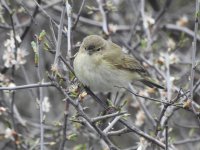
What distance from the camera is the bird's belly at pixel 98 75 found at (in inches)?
182

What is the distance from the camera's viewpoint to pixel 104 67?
497 centimetres

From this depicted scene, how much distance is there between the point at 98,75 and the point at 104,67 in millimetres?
A: 174

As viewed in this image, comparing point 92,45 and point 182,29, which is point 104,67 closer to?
point 92,45

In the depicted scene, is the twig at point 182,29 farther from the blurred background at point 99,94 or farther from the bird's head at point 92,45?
the bird's head at point 92,45

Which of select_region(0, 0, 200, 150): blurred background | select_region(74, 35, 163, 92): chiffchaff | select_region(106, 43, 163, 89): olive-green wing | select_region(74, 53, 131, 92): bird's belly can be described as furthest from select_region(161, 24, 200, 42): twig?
select_region(74, 53, 131, 92): bird's belly

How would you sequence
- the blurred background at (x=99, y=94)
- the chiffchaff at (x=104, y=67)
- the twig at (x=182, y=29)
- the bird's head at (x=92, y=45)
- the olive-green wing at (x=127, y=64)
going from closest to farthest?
the blurred background at (x=99, y=94) < the chiffchaff at (x=104, y=67) < the bird's head at (x=92, y=45) < the olive-green wing at (x=127, y=64) < the twig at (x=182, y=29)

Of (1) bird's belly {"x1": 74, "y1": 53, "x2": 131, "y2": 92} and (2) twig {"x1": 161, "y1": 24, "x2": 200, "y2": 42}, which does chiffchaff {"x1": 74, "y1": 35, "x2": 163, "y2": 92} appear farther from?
(2) twig {"x1": 161, "y1": 24, "x2": 200, "y2": 42}

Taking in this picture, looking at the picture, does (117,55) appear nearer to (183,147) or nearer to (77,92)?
(77,92)

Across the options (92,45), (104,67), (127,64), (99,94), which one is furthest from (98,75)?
(99,94)

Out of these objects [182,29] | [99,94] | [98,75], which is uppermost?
[182,29]

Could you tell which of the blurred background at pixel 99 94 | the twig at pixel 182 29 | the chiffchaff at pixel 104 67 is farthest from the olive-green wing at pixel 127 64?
the twig at pixel 182 29

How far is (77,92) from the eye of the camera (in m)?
3.59

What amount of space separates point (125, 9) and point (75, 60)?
3679 mm

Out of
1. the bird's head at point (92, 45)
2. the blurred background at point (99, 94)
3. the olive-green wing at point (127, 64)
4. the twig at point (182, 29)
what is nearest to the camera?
the blurred background at point (99, 94)
